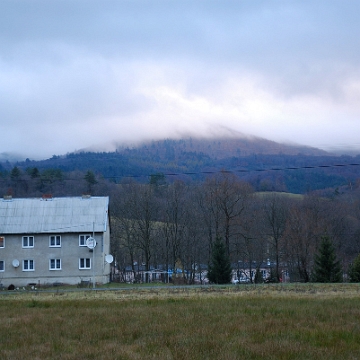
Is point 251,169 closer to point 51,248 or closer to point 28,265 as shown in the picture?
point 51,248

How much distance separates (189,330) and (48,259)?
145 ft

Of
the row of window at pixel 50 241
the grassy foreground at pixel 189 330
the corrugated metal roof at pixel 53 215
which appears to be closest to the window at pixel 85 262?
the row of window at pixel 50 241

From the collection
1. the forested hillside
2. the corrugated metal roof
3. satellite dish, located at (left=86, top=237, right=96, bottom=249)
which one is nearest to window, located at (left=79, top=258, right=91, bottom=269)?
the corrugated metal roof

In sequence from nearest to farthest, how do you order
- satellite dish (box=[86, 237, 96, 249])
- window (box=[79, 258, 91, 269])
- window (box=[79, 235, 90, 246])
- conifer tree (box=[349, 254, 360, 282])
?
conifer tree (box=[349, 254, 360, 282])
satellite dish (box=[86, 237, 96, 249])
window (box=[79, 258, 91, 269])
window (box=[79, 235, 90, 246])

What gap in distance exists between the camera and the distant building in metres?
55.1

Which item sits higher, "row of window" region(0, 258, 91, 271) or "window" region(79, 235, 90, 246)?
"window" region(79, 235, 90, 246)

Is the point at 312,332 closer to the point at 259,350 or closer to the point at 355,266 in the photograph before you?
the point at 259,350

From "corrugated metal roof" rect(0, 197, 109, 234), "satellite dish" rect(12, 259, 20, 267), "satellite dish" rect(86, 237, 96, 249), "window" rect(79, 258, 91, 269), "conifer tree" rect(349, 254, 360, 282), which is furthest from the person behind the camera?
"corrugated metal roof" rect(0, 197, 109, 234)

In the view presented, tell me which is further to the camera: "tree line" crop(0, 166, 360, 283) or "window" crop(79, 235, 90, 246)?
"tree line" crop(0, 166, 360, 283)

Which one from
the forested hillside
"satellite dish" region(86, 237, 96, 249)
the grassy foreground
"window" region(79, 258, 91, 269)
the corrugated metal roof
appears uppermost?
the forested hillside

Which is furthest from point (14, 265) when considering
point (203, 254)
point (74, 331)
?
point (74, 331)

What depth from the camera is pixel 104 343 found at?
494 inches

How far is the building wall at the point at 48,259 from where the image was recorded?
55.0 m

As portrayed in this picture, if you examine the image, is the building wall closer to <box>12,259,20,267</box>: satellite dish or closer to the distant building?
the distant building
